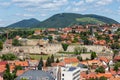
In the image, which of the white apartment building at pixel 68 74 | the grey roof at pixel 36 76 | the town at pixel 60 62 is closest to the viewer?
the grey roof at pixel 36 76

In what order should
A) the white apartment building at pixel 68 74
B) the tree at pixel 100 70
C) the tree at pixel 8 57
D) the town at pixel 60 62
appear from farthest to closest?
the tree at pixel 8 57, the tree at pixel 100 70, the white apartment building at pixel 68 74, the town at pixel 60 62

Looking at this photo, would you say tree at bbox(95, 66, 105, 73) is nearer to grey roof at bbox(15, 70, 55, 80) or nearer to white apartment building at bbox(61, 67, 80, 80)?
white apartment building at bbox(61, 67, 80, 80)

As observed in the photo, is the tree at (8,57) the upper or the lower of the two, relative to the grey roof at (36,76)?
lower

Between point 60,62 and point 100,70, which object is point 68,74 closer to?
point 100,70

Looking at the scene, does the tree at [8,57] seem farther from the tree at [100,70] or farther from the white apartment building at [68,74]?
the white apartment building at [68,74]

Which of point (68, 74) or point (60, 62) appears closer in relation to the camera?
point (68, 74)

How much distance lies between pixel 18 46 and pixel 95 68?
72.1 feet

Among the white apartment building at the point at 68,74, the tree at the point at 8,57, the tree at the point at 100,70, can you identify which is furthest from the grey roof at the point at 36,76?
the tree at the point at 8,57

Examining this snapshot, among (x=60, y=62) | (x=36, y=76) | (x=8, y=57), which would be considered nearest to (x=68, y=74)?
(x=36, y=76)

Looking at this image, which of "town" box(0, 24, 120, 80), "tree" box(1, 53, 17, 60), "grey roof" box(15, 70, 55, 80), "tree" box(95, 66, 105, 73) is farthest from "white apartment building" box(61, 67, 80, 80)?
"tree" box(1, 53, 17, 60)

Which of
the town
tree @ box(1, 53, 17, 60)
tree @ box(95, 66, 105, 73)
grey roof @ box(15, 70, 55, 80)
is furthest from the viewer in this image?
tree @ box(1, 53, 17, 60)

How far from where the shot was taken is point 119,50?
241 feet

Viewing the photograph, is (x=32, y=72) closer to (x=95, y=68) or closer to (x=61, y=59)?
(x=95, y=68)

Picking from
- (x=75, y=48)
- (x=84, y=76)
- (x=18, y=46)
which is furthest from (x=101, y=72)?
(x=18, y=46)
